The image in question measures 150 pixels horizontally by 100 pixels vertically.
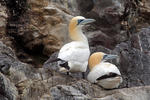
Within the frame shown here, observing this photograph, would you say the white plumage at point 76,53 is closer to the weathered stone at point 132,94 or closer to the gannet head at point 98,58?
the gannet head at point 98,58

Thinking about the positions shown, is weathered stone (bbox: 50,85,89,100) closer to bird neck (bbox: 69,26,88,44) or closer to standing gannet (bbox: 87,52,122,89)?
standing gannet (bbox: 87,52,122,89)

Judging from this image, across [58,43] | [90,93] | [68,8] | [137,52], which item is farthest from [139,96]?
[68,8]

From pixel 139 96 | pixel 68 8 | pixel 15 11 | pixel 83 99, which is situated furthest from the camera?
pixel 68 8

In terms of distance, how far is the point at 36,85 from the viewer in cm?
453

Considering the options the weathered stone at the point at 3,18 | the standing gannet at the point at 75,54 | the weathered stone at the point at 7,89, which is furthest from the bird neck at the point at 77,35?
the weathered stone at the point at 3,18

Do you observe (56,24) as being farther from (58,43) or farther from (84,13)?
(84,13)

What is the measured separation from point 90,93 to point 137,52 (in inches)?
75.3

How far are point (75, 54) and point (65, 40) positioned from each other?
124 inches

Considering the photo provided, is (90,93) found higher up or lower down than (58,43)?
higher up

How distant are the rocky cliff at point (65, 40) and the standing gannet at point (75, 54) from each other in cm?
17

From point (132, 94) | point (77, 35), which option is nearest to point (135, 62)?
point (77, 35)

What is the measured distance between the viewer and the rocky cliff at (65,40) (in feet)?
15.4

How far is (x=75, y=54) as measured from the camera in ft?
16.3

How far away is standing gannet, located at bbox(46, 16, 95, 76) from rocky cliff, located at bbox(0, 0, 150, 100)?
6.6 inches
